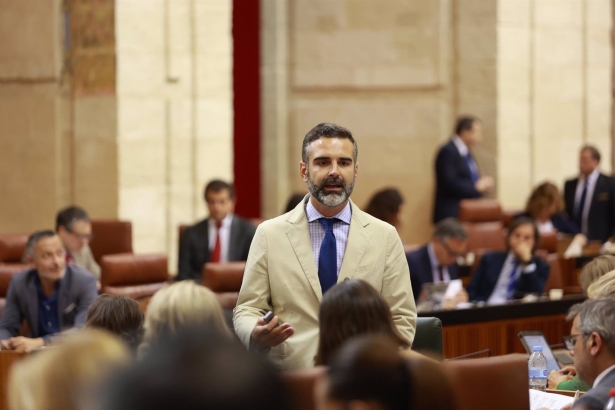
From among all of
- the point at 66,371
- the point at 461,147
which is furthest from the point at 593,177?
the point at 66,371

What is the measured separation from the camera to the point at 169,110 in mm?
8266

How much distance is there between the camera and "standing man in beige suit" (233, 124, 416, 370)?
3201 millimetres

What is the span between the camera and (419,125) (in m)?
9.98

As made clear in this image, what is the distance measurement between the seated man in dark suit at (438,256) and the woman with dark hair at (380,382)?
438 cm

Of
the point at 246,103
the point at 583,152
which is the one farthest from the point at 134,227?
the point at 583,152

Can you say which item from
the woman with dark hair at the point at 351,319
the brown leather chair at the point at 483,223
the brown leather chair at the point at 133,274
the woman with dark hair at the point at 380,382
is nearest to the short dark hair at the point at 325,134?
the woman with dark hair at the point at 351,319

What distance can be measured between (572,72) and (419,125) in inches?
66.4

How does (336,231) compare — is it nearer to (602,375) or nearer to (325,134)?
(325,134)

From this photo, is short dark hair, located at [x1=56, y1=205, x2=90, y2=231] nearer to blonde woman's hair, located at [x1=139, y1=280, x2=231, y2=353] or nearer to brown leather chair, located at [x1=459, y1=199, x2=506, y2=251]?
brown leather chair, located at [x1=459, y1=199, x2=506, y2=251]

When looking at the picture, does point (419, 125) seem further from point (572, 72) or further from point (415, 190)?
point (572, 72)

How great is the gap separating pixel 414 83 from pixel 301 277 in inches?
275

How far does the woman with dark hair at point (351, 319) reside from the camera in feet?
8.03

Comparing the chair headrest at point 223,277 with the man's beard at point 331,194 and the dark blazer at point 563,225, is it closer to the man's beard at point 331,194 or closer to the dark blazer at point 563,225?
the man's beard at point 331,194

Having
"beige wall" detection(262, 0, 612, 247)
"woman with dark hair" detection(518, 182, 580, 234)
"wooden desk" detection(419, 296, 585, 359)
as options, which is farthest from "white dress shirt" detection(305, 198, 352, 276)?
"beige wall" detection(262, 0, 612, 247)
